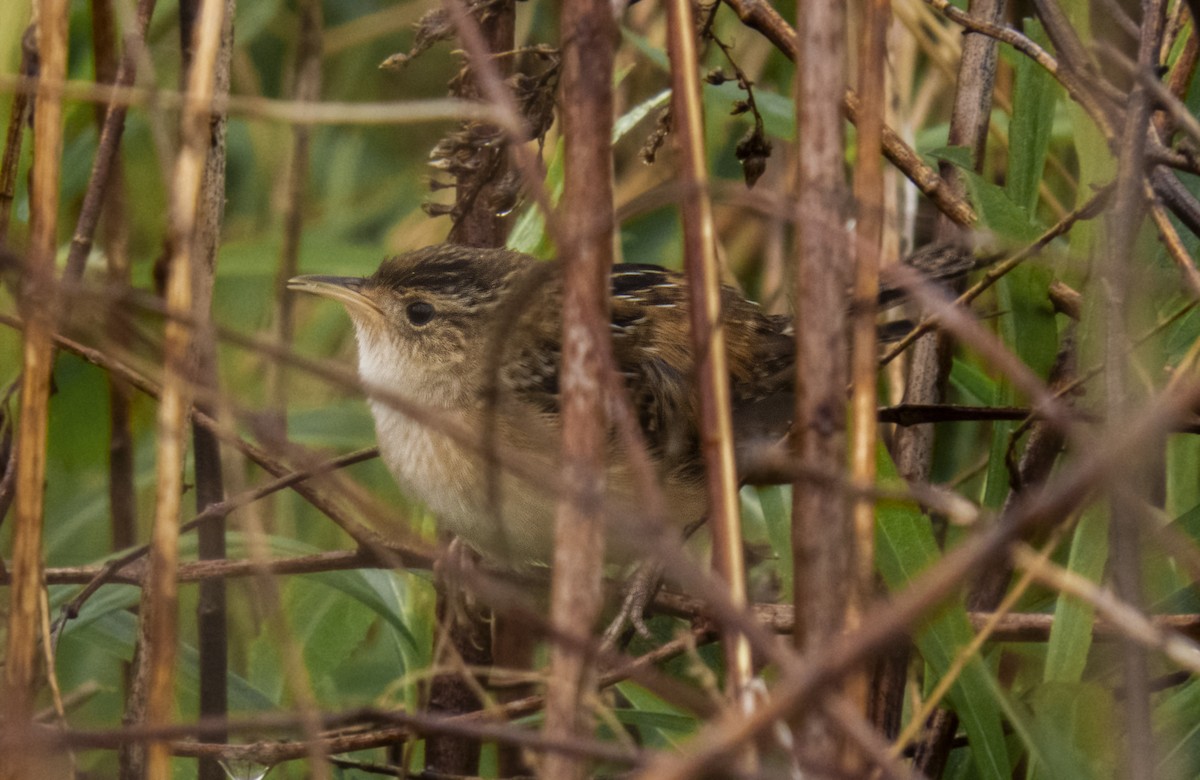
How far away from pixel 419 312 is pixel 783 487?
1124 mm

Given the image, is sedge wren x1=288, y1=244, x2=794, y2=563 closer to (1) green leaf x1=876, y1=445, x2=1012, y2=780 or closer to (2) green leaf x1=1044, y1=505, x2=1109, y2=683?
(1) green leaf x1=876, y1=445, x2=1012, y2=780

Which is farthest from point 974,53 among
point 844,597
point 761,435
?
point 844,597

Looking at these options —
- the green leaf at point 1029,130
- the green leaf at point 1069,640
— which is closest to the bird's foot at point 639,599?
the green leaf at point 1069,640

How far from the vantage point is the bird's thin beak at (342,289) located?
10.8 ft

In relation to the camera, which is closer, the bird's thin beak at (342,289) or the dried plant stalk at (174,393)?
the dried plant stalk at (174,393)

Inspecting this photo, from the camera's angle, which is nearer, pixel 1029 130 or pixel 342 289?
pixel 1029 130

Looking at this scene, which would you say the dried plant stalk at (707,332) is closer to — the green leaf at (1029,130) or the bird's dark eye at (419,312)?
the green leaf at (1029,130)

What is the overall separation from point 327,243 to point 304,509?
3.27ft

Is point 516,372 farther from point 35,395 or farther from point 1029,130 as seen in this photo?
point 35,395

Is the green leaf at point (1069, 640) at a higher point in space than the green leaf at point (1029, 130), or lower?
lower

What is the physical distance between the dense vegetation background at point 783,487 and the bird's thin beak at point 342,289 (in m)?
0.16

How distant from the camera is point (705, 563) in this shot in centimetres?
372

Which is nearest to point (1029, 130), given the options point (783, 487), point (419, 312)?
point (783, 487)

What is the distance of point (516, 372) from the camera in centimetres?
319
